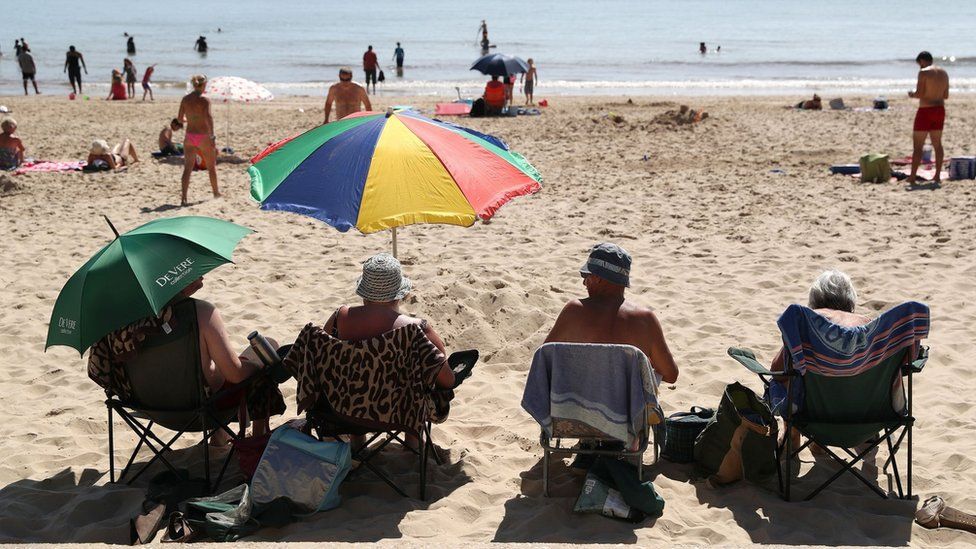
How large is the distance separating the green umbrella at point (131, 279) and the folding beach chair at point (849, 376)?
7.85ft

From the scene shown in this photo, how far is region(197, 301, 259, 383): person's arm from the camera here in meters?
3.91

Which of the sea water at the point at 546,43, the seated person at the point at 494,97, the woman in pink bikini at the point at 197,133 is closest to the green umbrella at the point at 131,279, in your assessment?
the woman in pink bikini at the point at 197,133

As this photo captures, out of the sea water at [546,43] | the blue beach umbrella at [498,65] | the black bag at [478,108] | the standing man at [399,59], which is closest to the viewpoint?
the black bag at [478,108]

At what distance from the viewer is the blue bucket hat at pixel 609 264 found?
3.91 metres

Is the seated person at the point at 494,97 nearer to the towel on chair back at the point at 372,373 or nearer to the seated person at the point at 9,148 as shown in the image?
the seated person at the point at 9,148

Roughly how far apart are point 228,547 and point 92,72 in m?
34.7

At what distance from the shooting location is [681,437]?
4.21 meters

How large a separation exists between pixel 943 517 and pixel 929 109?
7947 millimetres

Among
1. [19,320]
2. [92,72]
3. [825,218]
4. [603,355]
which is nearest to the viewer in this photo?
[603,355]

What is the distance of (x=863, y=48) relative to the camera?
43.5 meters

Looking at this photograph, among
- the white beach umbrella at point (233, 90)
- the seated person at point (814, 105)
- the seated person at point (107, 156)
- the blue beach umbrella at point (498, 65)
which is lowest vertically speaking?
the seated person at point (107, 156)

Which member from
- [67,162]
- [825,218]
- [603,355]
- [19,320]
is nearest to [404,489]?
[603,355]

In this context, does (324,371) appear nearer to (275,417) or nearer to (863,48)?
(275,417)

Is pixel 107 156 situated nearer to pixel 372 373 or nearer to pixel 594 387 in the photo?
pixel 372 373
